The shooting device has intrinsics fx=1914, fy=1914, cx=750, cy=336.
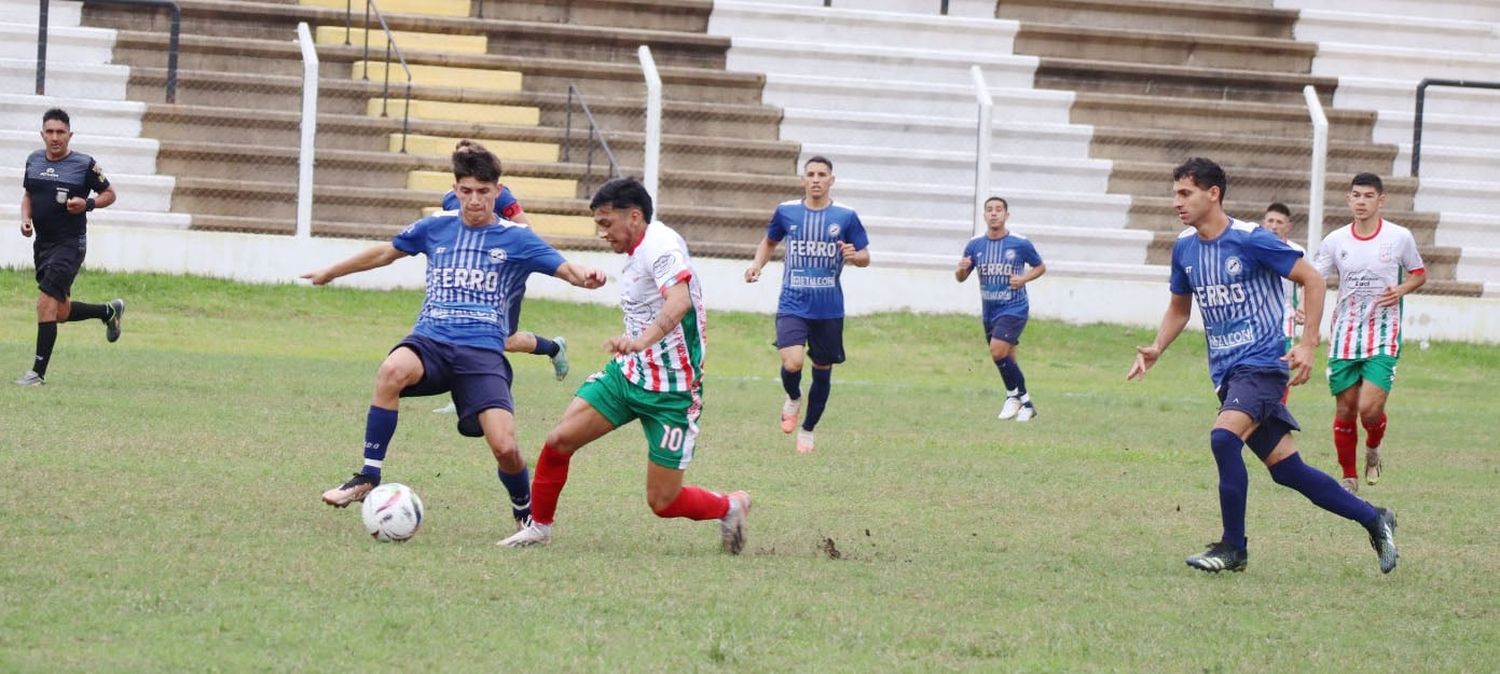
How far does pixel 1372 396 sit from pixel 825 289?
4.00 meters

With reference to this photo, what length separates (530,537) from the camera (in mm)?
8062

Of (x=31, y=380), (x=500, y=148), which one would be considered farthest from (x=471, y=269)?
(x=500, y=148)

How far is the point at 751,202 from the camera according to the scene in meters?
24.0

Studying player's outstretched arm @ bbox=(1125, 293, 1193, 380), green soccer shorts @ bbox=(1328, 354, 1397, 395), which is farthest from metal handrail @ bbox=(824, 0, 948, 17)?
player's outstretched arm @ bbox=(1125, 293, 1193, 380)

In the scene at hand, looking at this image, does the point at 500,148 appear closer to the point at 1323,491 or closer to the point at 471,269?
the point at 471,269

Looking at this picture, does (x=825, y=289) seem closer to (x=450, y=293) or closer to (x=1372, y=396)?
(x=1372, y=396)

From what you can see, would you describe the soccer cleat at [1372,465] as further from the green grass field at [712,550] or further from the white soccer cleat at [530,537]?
the white soccer cleat at [530,537]

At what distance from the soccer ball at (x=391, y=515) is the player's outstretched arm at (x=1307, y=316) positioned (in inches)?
150

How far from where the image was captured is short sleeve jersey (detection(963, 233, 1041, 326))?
17203 millimetres

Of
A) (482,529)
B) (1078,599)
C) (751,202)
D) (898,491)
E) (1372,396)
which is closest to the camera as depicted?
(1078,599)

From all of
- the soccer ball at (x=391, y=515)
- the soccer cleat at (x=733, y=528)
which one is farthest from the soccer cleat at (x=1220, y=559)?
the soccer ball at (x=391, y=515)

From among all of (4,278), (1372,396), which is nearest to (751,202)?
(4,278)

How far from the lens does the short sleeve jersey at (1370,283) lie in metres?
12.4

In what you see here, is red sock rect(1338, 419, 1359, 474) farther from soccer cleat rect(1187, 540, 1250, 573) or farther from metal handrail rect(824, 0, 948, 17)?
metal handrail rect(824, 0, 948, 17)
